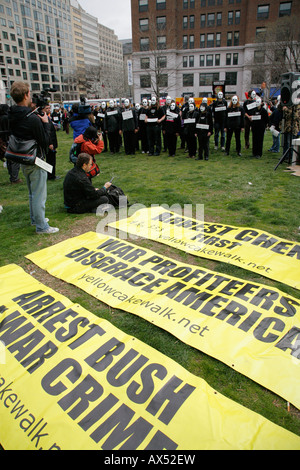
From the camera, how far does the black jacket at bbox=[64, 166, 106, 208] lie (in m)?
5.61

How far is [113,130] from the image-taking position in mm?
12312

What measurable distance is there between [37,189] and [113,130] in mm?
8265

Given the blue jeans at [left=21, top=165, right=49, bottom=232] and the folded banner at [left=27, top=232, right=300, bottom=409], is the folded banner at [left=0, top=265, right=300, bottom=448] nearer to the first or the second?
the folded banner at [left=27, top=232, right=300, bottom=409]

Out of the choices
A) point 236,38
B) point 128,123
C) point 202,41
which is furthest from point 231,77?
point 128,123

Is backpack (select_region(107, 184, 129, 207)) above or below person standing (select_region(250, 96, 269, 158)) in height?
below

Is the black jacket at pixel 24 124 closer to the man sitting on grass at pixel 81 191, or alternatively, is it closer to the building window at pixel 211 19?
the man sitting on grass at pixel 81 191

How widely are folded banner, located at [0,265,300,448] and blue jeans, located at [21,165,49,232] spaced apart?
7.74ft

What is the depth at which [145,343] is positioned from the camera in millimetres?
2752

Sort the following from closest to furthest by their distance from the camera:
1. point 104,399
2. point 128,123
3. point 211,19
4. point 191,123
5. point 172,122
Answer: point 104,399
point 191,123
point 172,122
point 128,123
point 211,19

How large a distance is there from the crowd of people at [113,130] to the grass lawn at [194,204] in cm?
45

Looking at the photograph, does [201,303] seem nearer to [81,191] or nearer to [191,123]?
[81,191]

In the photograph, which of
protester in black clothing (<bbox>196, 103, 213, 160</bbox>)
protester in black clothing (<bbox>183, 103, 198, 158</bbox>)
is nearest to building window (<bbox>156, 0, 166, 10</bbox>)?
protester in black clothing (<bbox>183, 103, 198, 158</bbox>)
